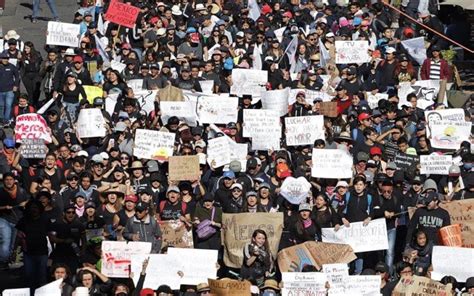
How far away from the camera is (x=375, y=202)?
70.0 ft

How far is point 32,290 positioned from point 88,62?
8171 millimetres

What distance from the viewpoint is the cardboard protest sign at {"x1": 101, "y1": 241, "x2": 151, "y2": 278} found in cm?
1998

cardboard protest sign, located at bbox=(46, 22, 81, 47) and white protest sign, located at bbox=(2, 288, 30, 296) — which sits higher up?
cardboard protest sign, located at bbox=(46, 22, 81, 47)

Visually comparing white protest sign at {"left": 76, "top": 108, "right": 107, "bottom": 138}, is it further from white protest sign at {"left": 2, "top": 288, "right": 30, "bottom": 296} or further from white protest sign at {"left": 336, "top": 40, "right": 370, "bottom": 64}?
white protest sign at {"left": 2, "top": 288, "right": 30, "bottom": 296}

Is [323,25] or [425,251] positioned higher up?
[323,25]

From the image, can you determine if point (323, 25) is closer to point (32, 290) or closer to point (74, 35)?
point (74, 35)

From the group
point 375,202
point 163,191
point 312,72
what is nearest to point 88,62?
point 312,72

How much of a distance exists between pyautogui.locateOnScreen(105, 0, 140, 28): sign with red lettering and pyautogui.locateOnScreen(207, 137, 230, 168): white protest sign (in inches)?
255

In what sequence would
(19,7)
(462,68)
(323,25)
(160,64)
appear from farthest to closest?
(19,7)
(462,68)
(323,25)
(160,64)

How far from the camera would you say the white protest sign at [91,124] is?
2458 centimetres

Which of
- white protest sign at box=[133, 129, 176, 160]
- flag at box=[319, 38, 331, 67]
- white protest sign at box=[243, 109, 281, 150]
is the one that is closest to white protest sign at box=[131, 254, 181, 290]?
white protest sign at box=[133, 129, 176, 160]

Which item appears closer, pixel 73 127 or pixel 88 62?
pixel 73 127

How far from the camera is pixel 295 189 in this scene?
21.9 metres

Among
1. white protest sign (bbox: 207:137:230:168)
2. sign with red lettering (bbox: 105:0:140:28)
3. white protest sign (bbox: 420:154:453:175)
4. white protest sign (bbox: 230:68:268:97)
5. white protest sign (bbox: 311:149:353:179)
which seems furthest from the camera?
sign with red lettering (bbox: 105:0:140:28)
